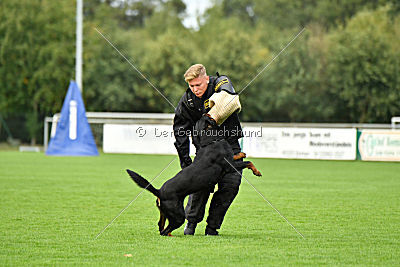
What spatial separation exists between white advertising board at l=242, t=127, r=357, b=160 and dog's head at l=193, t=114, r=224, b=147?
1998 centimetres

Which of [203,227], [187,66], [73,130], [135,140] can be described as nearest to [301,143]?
[135,140]

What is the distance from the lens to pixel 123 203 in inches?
458

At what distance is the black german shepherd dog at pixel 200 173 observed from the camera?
23.9 ft

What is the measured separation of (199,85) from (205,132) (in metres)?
0.53

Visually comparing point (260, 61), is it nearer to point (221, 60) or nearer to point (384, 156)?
point (221, 60)

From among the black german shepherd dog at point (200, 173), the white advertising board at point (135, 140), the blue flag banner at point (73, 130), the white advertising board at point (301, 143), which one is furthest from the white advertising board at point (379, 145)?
the black german shepherd dog at point (200, 173)

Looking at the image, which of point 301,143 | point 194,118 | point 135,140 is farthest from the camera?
point 135,140

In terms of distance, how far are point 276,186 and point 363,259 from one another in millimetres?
9202

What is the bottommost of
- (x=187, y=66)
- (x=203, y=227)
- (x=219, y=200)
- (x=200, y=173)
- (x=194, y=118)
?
(x=203, y=227)

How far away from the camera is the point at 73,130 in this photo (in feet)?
88.3

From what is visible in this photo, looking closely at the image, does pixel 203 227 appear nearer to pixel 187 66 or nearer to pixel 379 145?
pixel 379 145

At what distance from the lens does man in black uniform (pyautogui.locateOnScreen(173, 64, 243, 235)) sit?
7496mm

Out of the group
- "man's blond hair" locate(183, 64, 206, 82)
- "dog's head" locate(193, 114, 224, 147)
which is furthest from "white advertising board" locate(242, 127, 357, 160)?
"man's blond hair" locate(183, 64, 206, 82)

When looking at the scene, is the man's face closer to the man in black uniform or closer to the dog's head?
the man in black uniform
